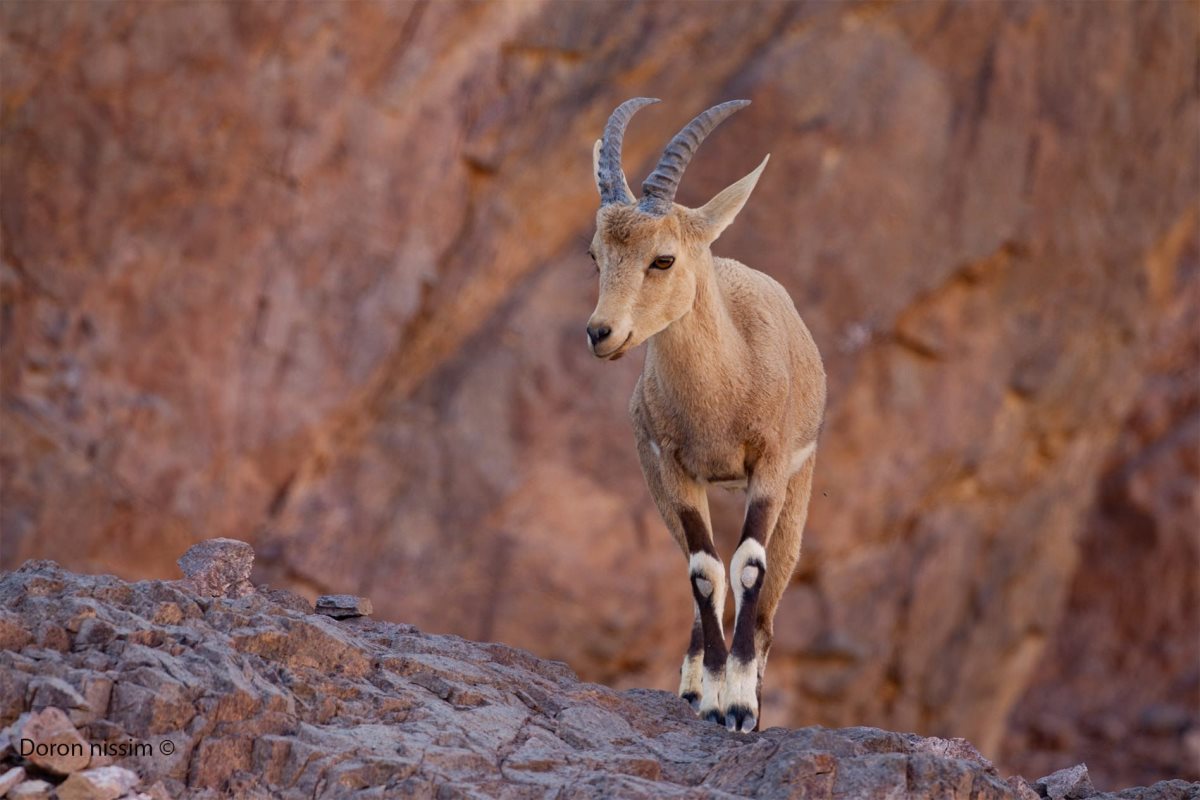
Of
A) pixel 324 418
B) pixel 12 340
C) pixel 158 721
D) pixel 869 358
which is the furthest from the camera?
pixel 869 358

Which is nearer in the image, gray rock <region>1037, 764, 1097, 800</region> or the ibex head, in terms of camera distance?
gray rock <region>1037, 764, 1097, 800</region>

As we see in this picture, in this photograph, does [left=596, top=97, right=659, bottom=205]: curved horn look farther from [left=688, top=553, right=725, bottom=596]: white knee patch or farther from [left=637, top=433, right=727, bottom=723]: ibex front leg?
[left=688, top=553, right=725, bottom=596]: white knee patch

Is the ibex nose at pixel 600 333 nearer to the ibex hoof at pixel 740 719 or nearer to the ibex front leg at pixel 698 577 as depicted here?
the ibex front leg at pixel 698 577

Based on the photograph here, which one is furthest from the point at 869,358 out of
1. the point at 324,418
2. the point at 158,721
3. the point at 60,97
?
the point at 158,721

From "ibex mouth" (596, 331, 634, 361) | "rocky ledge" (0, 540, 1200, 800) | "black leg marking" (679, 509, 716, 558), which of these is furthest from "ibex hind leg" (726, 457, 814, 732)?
"ibex mouth" (596, 331, 634, 361)

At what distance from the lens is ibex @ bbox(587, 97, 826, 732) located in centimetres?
657

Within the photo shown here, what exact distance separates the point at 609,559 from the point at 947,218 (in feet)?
16.6

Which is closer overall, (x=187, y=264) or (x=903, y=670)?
(x=187, y=264)

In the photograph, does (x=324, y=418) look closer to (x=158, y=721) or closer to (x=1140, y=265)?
(x=1140, y=265)

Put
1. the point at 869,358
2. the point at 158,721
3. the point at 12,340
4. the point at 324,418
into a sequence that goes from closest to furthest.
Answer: the point at 158,721
the point at 12,340
the point at 324,418
the point at 869,358

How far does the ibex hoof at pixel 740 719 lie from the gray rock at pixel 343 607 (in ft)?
5.09

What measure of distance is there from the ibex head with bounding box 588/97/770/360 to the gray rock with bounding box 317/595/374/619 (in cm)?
143

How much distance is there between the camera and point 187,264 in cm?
1459

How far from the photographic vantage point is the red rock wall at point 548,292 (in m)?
14.4
